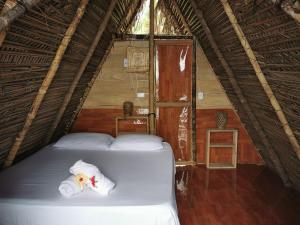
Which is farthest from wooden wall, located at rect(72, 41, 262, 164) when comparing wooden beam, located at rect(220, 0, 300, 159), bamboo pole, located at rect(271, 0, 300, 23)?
bamboo pole, located at rect(271, 0, 300, 23)

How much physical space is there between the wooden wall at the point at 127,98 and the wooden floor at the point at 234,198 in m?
0.57

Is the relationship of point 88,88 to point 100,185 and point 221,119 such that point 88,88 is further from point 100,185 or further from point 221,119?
point 100,185

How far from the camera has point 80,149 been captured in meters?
3.46

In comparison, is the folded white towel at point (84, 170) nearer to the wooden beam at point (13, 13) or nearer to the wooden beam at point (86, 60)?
the wooden beam at point (13, 13)

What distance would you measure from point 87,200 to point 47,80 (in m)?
1.07

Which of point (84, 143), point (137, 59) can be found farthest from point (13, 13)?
point (137, 59)

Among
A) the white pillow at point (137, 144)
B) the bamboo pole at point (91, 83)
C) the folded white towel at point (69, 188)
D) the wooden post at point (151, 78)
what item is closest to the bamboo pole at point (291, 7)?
the folded white towel at point (69, 188)

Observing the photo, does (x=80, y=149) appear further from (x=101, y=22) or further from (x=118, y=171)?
(x=101, y=22)

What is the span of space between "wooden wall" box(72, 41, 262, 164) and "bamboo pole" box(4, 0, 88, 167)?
1.61 metres

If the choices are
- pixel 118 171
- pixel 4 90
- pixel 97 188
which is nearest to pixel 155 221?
pixel 97 188

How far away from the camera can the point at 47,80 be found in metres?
2.51

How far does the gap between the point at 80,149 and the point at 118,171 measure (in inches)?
37.7

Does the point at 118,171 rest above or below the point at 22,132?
below

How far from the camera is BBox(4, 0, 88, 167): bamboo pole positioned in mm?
2330
